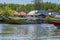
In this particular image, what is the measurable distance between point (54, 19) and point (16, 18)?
3.93 feet

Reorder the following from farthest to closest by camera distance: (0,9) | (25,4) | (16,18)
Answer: (16,18) < (0,9) < (25,4)

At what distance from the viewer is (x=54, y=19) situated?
6.13 meters

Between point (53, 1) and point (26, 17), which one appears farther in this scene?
point (26, 17)

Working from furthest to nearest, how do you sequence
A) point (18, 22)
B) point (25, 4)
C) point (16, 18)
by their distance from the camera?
point (18, 22) → point (16, 18) → point (25, 4)

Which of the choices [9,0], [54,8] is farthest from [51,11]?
[9,0]

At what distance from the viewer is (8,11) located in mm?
6238

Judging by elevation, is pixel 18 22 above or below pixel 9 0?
below

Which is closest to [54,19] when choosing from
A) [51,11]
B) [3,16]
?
[51,11]

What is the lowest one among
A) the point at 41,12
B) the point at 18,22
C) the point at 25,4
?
the point at 18,22

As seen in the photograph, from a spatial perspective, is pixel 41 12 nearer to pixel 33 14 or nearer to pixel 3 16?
pixel 33 14

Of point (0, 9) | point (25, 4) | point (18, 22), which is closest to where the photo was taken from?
point (25, 4)

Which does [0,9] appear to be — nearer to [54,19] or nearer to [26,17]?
[26,17]

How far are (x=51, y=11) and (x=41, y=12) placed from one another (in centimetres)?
38

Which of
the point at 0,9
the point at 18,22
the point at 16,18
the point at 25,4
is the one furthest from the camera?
the point at 18,22
